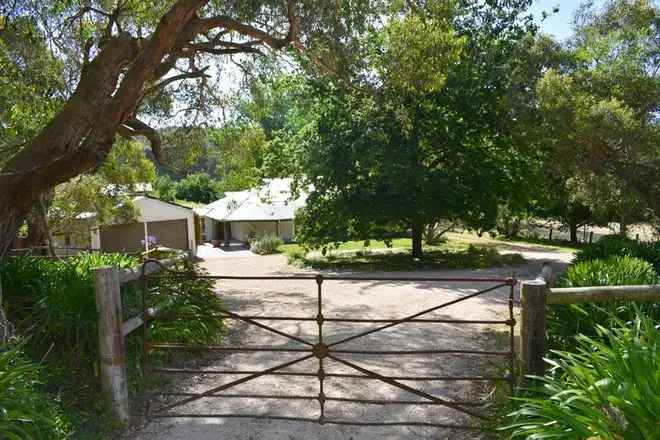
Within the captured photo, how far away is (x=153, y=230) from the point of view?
25234 millimetres

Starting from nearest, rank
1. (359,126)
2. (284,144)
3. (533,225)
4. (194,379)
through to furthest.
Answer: (194,379)
(359,126)
(284,144)
(533,225)

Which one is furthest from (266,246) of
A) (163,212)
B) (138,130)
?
(138,130)

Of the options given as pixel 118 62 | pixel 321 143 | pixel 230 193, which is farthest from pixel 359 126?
pixel 230 193

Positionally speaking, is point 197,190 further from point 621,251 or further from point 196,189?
point 621,251

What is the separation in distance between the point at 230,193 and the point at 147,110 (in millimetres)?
22752

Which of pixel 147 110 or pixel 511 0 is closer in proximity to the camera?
pixel 147 110

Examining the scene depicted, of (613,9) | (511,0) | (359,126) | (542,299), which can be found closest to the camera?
(542,299)

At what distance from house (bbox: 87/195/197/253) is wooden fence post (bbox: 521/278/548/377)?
21.6 m

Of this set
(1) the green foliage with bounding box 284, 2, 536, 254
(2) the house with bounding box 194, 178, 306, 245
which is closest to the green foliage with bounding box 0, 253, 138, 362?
(1) the green foliage with bounding box 284, 2, 536, 254

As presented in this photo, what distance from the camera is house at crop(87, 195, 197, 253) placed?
23953 mm

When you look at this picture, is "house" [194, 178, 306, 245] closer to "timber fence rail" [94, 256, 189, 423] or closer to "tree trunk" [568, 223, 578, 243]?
"tree trunk" [568, 223, 578, 243]

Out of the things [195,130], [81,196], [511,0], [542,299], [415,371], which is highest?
[511,0]

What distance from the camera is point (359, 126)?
1555 cm

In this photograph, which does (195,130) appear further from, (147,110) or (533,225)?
(533,225)
